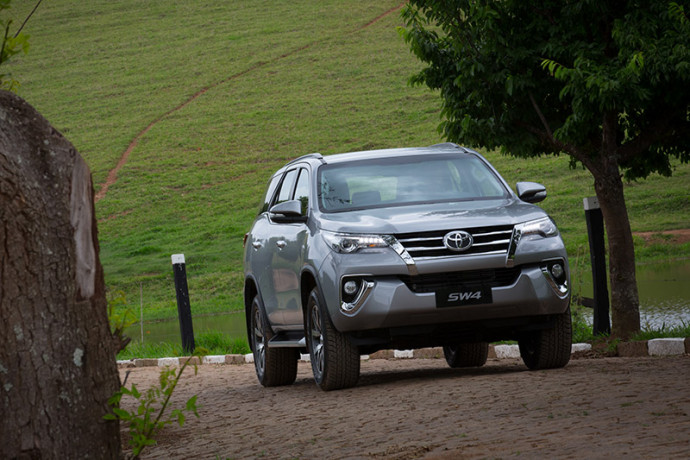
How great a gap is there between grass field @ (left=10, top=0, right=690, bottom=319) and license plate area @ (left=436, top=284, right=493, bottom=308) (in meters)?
20.1

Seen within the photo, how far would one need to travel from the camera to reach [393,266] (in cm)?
859

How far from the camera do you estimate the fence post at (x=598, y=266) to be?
12.4m

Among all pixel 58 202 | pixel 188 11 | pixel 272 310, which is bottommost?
pixel 272 310

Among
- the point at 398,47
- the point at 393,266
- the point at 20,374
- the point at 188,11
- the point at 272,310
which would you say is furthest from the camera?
the point at 188,11

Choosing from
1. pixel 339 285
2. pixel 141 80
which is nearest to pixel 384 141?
pixel 141 80

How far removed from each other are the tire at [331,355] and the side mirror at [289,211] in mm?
740

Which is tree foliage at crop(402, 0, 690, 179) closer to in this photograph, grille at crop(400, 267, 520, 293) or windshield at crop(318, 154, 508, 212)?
windshield at crop(318, 154, 508, 212)

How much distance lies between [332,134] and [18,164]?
48.5m

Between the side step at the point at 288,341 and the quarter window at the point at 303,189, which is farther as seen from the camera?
the quarter window at the point at 303,189

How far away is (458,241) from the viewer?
28.5 ft

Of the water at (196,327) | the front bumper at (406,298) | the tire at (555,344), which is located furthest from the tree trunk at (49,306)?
the water at (196,327)

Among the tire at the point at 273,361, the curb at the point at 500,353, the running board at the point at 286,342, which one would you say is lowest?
the curb at the point at 500,353

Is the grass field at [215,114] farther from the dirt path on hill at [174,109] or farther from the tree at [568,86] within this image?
the tree at [568,86]

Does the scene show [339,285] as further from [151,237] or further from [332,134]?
[332,134]
